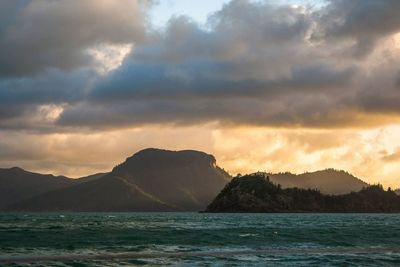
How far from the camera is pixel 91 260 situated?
6112 centimetres

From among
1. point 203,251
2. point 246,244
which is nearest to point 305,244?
point 246,244

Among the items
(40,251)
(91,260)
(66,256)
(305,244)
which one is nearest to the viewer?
(91,260)

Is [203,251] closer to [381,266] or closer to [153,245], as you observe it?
[153,245]

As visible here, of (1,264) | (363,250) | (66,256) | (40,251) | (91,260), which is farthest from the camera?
(363,250)

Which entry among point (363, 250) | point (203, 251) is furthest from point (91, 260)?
point (363, 250)

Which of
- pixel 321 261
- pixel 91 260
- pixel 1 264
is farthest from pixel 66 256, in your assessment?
pixel 321 261

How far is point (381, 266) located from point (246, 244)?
31.1 meters

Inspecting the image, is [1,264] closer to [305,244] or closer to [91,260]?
[91,260]

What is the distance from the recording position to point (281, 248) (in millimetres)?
80500

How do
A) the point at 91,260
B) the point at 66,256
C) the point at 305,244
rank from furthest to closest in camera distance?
the point at 305,244, the point at 66,256, the point at 91,260

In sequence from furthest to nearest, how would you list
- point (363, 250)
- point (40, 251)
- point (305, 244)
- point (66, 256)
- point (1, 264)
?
point (305, 244), point (363, 250), point (40, 251), point (66, 256), point (1, 264)

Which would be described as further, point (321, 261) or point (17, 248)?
point (17, 248)

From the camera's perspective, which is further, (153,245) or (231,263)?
(153,245)

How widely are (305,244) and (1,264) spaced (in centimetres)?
4569
